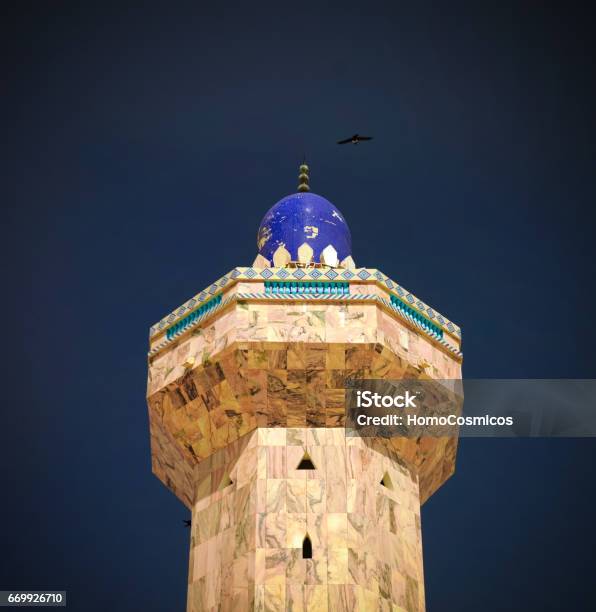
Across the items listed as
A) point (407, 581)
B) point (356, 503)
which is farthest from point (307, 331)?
point (407, 581)

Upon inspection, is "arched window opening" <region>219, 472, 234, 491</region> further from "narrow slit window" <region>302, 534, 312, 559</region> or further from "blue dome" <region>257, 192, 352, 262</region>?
"blue dome" <region>257, 192, 352, 262</region>

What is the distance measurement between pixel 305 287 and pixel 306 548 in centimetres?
401

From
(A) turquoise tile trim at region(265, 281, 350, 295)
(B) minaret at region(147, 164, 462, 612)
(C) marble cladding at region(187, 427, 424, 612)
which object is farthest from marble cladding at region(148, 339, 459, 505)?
(A) turquoise tile trim at region(265, 281, 350, 295)

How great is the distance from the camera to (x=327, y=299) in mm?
20109

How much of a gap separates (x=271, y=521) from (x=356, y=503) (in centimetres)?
126

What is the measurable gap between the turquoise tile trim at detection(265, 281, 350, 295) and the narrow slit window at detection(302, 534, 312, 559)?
376 centimetres

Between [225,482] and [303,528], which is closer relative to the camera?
[303,528]

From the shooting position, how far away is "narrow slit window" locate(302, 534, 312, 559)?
18.6 metres

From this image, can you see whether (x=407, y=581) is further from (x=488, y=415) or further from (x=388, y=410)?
(x=488, y=415)

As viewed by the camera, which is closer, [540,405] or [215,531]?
[215,531]

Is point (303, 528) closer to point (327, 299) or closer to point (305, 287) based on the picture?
point (327, 299)

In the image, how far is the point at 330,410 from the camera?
782 inches

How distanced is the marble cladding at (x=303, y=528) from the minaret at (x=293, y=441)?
0.02 m

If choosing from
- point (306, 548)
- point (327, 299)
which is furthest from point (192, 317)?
point (306, 548)
